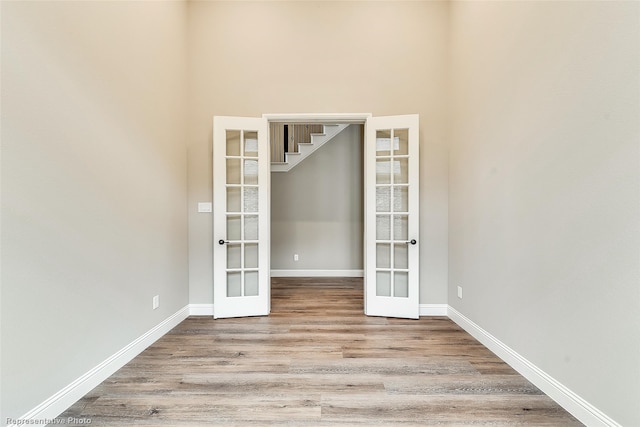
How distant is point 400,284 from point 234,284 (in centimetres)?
192

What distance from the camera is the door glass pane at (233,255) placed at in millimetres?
3280

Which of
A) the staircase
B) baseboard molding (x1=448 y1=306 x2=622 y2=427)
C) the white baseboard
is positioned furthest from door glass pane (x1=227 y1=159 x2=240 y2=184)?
baseboard molding (x1=448 y1=306 x2=622 y2=427)

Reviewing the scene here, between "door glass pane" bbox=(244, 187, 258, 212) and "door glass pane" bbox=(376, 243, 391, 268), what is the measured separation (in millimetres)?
1507

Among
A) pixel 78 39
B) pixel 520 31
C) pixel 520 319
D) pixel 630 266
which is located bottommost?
pixel 520 319

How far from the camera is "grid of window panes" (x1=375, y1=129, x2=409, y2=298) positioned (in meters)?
3.22

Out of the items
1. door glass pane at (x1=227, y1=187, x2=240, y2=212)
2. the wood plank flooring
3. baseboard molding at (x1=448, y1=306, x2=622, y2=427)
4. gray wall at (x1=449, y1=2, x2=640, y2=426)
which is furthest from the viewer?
door glass pane at (x1=227, y1=187, x2=240, y2=212)

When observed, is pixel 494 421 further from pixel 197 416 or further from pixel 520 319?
pixel 197 416

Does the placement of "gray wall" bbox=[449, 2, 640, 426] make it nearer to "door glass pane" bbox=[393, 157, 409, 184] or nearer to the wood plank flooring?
the wood plank flooring

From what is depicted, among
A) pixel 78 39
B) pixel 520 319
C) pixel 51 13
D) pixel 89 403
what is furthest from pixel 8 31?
pixel 520 319

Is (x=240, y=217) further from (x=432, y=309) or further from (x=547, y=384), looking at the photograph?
(x=547, y=384)

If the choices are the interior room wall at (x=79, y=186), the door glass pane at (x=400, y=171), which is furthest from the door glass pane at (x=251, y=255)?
the door glass pane at (x=400, y=171)

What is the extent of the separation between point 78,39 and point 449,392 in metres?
3.29

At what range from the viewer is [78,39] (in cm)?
179

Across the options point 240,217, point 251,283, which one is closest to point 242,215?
point 240,217
